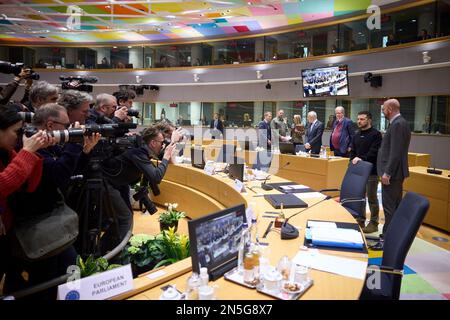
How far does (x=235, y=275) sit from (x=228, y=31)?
11.9 metres

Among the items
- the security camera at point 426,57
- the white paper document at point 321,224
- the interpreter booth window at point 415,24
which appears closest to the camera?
the white paper document at point 321,224

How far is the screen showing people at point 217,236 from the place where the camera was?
1.44 m

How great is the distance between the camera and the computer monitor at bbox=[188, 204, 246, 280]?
56.7 inches

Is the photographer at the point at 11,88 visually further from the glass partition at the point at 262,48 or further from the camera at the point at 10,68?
the glass partition at the point at 262,48

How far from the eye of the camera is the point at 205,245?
1473mm

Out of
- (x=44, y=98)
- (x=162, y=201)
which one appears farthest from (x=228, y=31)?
(x=44, y=98)

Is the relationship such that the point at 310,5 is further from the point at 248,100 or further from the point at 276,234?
the point at 276,234

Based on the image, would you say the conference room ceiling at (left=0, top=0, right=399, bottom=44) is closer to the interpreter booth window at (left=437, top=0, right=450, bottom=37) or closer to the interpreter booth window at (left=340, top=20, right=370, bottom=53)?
the interpreter booth window at (left=340, top=20, right=370, bottom=53)

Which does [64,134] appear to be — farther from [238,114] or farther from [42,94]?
[238,114]

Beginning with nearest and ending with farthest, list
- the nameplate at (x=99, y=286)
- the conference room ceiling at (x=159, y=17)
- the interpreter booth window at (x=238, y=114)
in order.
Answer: the nameplate at (x=99, y=286) < the conference room ceiling at (x=159, y=17) < the interpreter booth window at (x=238, y=114)

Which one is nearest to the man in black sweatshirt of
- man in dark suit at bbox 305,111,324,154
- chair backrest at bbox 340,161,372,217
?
chair backrest at bbox 340,161,372,217

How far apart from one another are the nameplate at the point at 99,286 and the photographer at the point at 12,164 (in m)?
0.55

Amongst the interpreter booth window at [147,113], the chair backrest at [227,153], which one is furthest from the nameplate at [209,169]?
the interpreter booth window at [147,113]

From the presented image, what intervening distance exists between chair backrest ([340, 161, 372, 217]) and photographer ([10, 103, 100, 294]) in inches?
98.9
